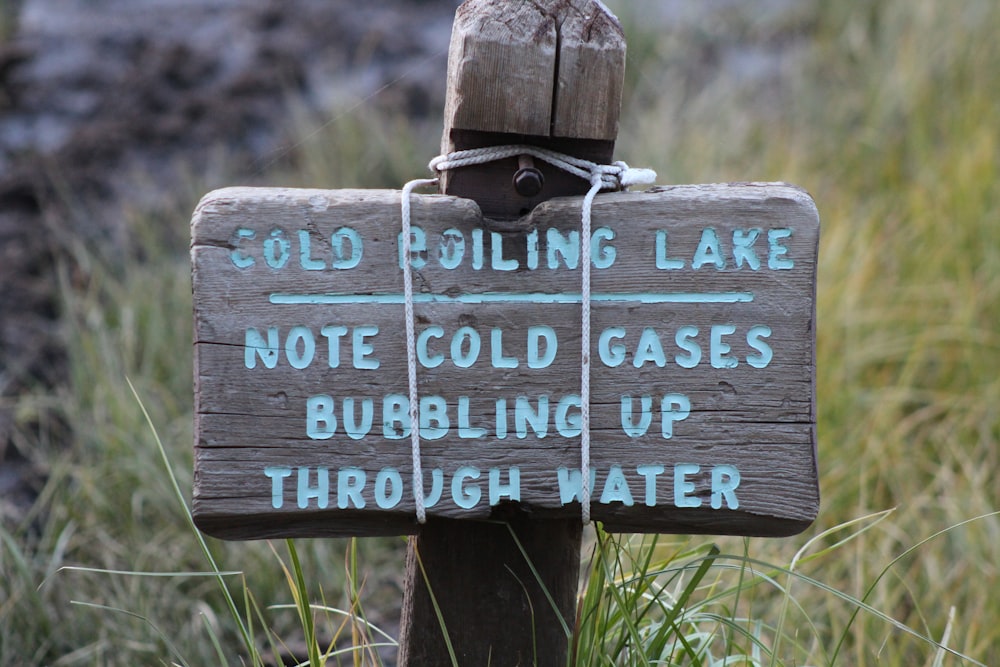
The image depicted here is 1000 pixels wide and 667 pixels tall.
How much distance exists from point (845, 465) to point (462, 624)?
143 centimetres

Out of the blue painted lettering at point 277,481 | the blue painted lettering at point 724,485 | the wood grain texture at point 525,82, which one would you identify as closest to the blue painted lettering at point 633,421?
the blue painted lettering at point 724,485

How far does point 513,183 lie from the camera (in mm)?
1409

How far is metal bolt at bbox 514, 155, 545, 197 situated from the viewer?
1.38 metres

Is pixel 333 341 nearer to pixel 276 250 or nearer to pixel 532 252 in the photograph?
pixel 276 250

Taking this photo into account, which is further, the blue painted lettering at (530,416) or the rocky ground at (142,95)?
the rocky ground at (142,95)

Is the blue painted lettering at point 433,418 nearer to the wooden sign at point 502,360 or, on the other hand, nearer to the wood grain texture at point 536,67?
the wooden sign at point 502,360

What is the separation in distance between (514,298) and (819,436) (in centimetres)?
156

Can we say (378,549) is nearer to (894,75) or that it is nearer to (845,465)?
(845,465)

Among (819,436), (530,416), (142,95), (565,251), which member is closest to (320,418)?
(530,416)

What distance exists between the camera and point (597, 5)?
Answer: 1376 millimetres

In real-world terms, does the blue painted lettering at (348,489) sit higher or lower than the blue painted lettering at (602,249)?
lower

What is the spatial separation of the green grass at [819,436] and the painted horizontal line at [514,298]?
1.19 ft

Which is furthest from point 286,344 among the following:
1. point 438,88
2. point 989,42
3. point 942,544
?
point 989,42

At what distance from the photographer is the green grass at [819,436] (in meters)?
1.91
